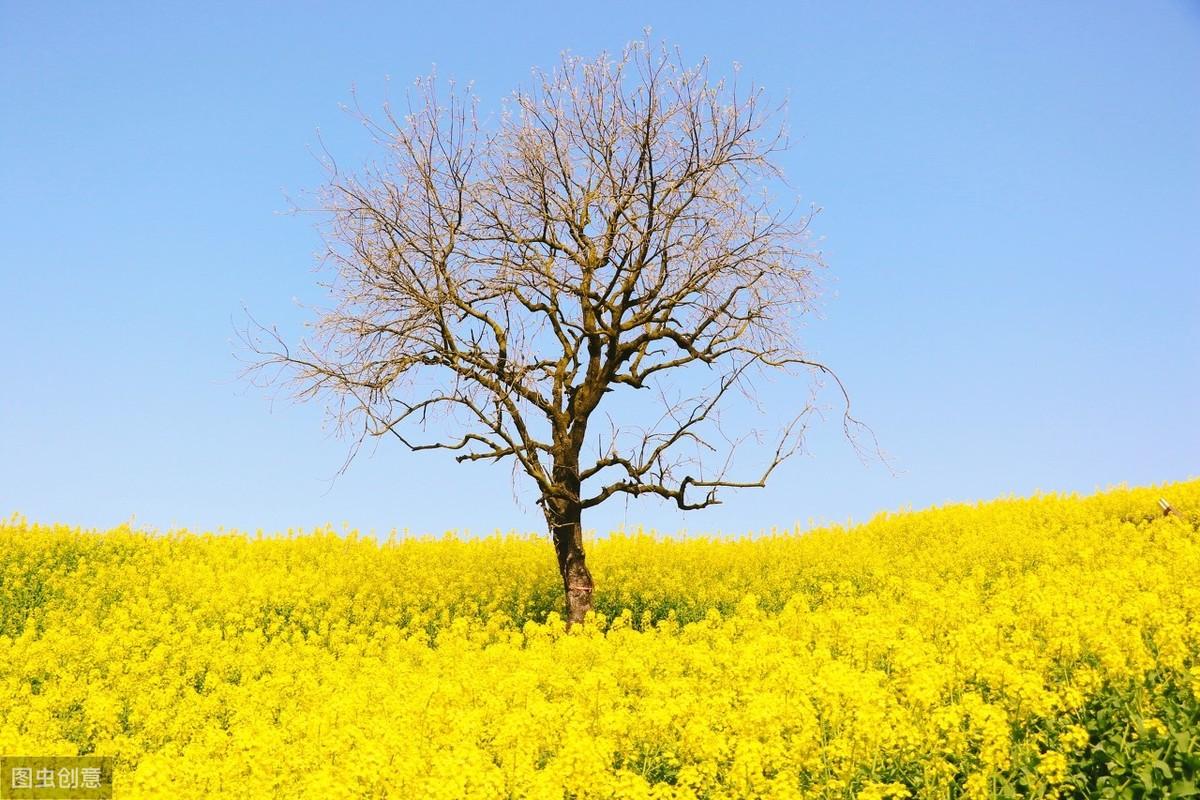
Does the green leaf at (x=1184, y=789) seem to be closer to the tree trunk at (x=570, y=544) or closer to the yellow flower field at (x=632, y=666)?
the yellow flower field at (x=632, y=666)

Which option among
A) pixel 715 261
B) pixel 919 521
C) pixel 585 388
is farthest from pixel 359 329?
pixel 919 521

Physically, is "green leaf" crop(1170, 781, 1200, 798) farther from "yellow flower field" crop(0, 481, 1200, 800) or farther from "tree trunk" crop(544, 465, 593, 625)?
"tree trunk" crop(544, 465, 593, 625)

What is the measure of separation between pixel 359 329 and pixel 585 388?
14.6ft

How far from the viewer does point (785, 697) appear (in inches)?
354

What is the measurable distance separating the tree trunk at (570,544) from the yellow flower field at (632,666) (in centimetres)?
120

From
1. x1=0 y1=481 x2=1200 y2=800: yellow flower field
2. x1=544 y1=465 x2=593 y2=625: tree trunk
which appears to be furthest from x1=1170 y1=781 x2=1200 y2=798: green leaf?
x1=544 y1=465 x2=593 y2=625: tree trunk

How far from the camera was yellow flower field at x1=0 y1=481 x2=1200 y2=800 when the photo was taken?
7973 millimetres

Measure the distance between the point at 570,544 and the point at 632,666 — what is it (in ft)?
24.6

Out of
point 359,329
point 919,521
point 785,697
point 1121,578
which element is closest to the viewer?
point 785,697

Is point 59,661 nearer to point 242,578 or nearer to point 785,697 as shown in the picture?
point 242,578

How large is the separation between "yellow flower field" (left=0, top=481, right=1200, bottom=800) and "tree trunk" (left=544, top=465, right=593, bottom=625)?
1204 millimetres

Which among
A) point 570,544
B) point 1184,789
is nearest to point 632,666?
point 1184,789

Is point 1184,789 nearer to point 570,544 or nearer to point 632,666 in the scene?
point 632,666

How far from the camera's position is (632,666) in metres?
11.2
